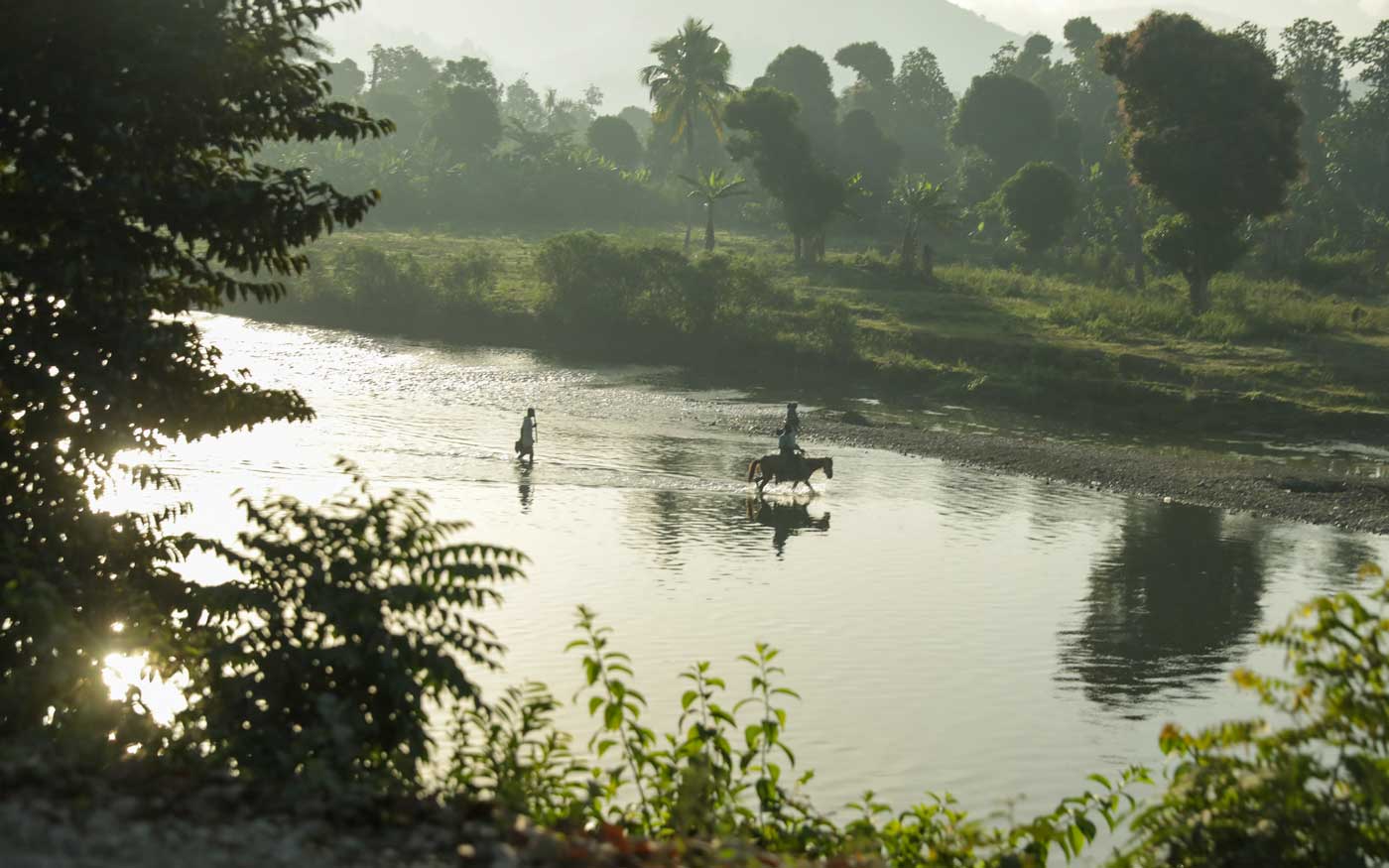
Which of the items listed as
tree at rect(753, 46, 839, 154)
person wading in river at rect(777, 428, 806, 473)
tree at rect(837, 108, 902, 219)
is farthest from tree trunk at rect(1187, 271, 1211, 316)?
tree at rect(753, 46, 839, 154)

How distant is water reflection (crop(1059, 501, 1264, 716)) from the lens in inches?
731

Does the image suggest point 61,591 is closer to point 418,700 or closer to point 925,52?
point 418,700

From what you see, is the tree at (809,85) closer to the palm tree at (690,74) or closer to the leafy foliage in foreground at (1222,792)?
the palm tree at (690,74)

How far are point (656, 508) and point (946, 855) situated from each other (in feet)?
68.8

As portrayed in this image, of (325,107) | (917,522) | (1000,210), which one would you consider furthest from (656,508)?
(1000,210)

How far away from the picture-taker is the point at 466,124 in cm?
10212

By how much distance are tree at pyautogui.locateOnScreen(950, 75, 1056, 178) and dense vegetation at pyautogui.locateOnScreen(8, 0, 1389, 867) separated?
73721 mm

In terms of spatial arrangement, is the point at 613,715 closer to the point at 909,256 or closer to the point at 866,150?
the point at 909,256

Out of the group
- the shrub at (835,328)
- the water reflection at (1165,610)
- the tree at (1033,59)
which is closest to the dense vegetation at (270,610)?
the water reflection at (1165,610)

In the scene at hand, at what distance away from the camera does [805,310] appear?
5691 cm

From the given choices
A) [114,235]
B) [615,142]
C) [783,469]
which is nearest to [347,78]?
[615,142]

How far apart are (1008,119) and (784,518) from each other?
205 ft

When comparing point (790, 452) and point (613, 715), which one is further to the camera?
point (790, 452)

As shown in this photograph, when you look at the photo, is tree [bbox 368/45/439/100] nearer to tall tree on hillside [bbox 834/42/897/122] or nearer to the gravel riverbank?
tall tree on hillside [bbox 834/42/897/122]
